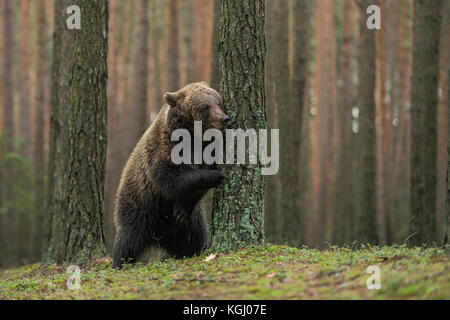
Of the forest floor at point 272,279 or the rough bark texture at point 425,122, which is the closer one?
the forest floor at point 272,279

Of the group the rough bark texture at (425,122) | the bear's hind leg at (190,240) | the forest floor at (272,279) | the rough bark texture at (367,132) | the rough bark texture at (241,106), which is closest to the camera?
the forest floor at (272,279)

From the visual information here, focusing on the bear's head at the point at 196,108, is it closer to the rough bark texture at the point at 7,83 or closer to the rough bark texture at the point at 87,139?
the rough bark texture at the point at 87,139

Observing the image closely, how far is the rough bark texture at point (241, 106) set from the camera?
6.82 metres

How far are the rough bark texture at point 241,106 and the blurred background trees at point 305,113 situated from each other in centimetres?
31

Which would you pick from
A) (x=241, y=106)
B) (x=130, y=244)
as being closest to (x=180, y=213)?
(x=130, y=244)

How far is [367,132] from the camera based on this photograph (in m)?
14.5

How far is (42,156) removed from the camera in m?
18.4

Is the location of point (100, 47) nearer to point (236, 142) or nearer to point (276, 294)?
point (236, 142)

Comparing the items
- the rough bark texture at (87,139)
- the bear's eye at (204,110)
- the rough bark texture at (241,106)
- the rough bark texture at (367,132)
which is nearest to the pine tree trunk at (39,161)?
the rough bark texture at (87,139)

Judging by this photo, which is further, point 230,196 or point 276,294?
point 230,196

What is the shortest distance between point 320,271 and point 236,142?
2.26m

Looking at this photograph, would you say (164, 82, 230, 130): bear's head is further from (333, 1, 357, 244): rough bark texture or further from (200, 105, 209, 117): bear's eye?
(333, 1, 357, 244): rough bark texture

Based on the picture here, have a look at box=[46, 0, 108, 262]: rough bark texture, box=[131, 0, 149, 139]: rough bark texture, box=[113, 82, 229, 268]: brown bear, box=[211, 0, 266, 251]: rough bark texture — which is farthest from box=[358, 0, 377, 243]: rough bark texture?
box=[211, 0, 266, 251]: rough bark texture
